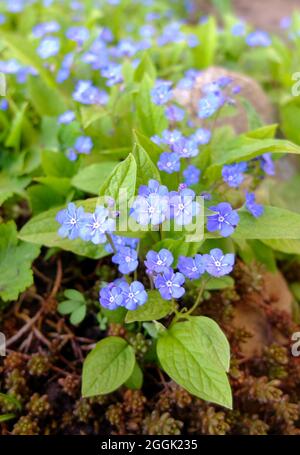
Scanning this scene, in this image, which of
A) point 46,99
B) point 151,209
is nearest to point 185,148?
point 151,209

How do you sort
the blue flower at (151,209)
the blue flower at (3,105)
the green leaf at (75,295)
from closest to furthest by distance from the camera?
the blue flower at (151,209)
the green leaf at (75,295)
the blue flower at (3,105)

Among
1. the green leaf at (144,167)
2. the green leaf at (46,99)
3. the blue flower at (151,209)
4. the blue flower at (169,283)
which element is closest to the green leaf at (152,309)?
the blue flower at (169,283)

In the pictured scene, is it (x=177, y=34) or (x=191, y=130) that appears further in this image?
(x=177, y=34)

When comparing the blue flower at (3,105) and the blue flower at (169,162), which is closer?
the blue flower at (169,162)

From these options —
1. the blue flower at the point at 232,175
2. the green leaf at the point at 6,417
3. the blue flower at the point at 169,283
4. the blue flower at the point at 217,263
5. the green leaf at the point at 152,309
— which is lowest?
the green leaf at the point at 6,417

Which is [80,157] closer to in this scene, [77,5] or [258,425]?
[258,425]

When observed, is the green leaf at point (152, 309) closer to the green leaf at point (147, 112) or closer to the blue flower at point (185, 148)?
the blue flower at point (185, 148)
